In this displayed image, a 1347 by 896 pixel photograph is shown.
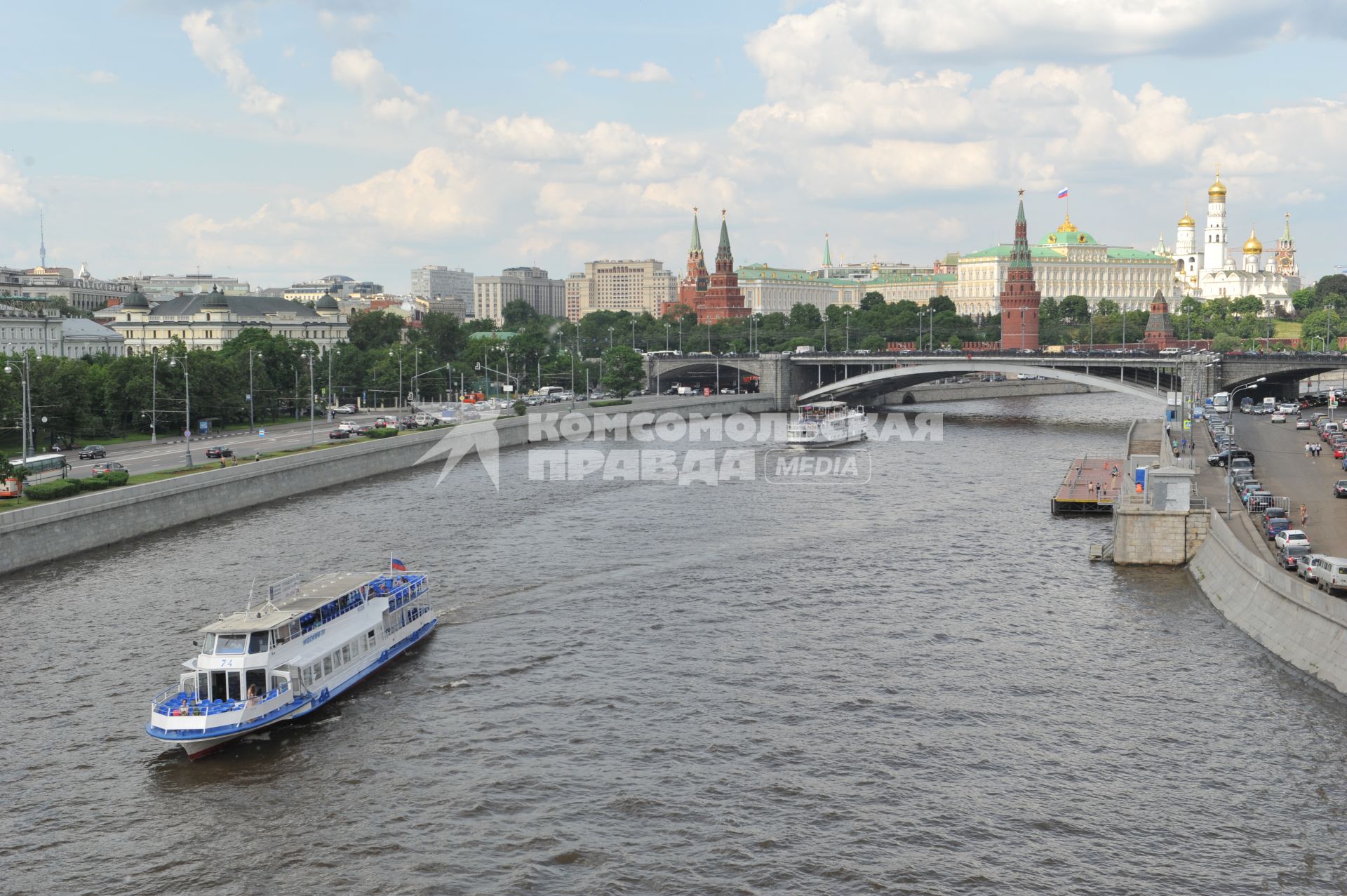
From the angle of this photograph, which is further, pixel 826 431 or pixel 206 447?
pixel 826 431

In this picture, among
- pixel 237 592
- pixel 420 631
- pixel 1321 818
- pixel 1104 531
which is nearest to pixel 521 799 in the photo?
pixel 420 631

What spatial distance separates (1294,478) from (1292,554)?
21.4 meters

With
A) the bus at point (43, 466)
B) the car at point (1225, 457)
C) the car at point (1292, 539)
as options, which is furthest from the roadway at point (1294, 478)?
the bus at point (43, 466)

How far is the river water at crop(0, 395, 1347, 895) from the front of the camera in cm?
2128

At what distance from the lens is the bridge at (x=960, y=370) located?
95.3m

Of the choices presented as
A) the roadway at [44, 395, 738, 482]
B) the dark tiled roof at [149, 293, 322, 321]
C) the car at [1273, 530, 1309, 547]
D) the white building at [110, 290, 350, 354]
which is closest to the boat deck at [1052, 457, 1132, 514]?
the car at [1273, 530, 1309, 547]

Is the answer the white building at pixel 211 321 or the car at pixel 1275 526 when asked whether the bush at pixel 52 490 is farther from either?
the white building at pixel 211 321

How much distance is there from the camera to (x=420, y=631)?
111 feet

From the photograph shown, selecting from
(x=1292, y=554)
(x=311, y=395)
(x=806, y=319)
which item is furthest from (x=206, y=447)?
(x=806, y=319)

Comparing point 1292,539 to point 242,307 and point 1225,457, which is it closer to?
point 1225,457

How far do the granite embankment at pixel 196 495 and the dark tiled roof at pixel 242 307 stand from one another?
5828cm

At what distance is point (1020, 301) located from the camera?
16788 cm

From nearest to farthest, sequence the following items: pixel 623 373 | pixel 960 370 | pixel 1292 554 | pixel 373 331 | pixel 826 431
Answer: pixel 1292 554 < pixel 826 431 < pixel 960 370 < pixel 623 373 < pixel 373 331

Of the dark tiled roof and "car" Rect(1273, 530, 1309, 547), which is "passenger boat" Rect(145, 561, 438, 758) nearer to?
"car" Rect(1273, 530, 1309, 547)
